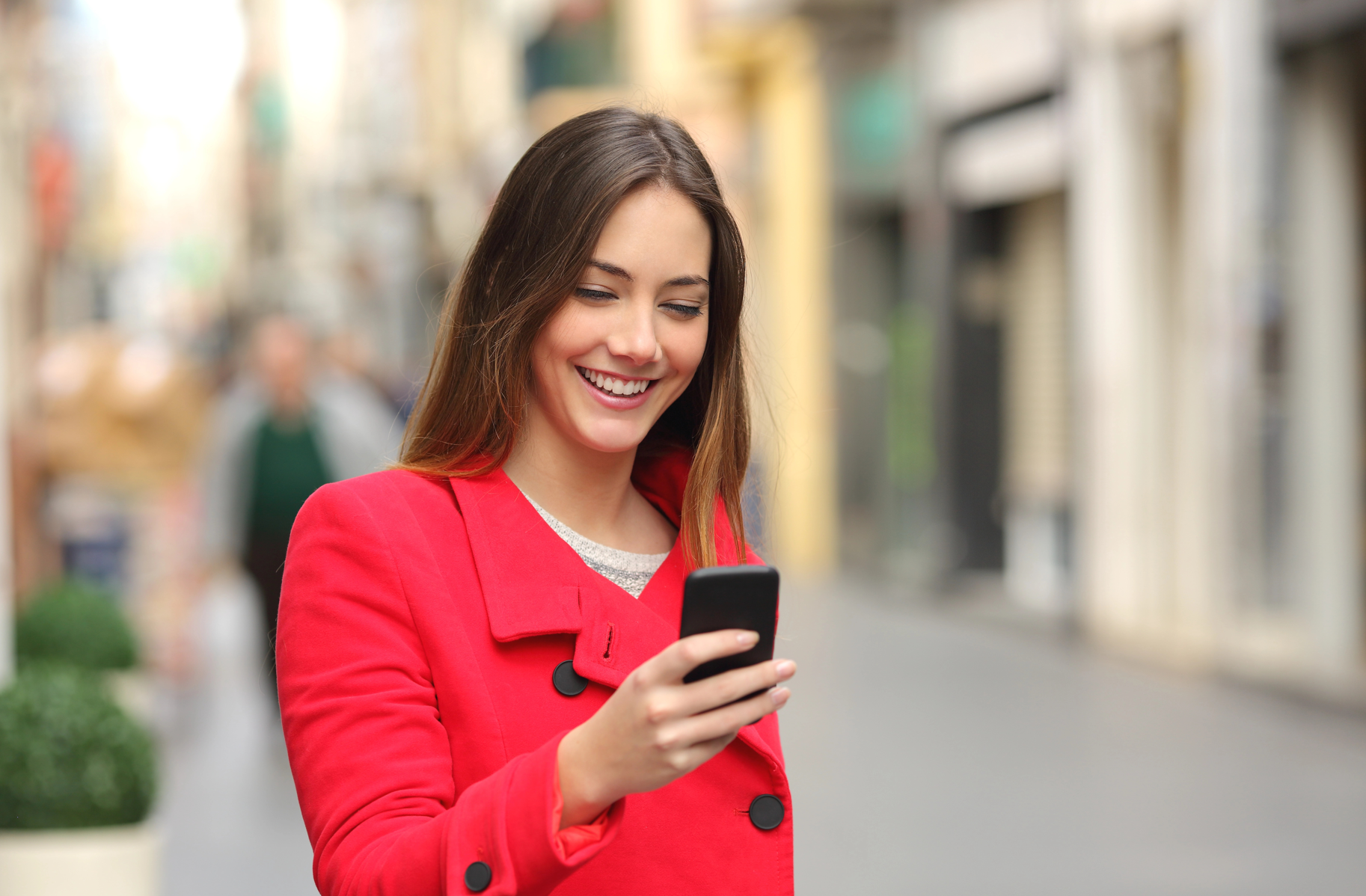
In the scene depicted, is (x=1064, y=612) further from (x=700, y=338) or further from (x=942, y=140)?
(x=700, y=338)

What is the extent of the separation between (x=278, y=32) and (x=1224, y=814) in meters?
69.5

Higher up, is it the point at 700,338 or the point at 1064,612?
the point at 700,338

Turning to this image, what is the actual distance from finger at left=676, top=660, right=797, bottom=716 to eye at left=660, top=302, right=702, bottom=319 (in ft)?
1.69

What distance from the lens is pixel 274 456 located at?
8141 mm

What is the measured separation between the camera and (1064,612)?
11945 mm

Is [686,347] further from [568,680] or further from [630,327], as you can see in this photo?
[568,680]

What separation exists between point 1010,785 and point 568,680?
18.1ft

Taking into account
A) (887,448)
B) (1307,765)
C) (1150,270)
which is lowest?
(1307,765)

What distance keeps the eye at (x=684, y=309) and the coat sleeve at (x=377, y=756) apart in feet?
1.32

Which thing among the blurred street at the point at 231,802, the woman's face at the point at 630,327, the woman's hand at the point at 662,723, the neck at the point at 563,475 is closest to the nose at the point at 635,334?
the woman's face at the point at 630,327

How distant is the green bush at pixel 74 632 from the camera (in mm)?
7551

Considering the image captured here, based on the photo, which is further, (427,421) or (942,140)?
(942,140)

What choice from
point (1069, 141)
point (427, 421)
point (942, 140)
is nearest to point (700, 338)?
point (427, 421)

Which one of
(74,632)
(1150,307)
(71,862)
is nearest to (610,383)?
(71,862)
